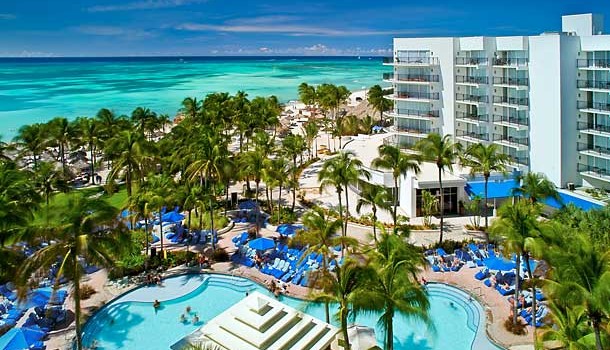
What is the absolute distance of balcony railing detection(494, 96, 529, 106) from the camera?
39.5 m

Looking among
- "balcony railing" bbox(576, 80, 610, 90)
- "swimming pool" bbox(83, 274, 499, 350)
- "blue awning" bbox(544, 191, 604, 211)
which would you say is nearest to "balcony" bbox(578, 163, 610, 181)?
"blue awning" bbox(544, 191, 604, 211)

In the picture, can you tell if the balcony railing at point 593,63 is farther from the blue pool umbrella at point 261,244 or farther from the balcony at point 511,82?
the blue pool umbrella at point 261,244

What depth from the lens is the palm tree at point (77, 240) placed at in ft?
57.9

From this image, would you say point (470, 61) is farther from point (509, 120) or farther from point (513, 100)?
point (509, 120)

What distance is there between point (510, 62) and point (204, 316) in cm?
3060

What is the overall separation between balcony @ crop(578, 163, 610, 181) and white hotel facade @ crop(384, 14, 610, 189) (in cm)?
6

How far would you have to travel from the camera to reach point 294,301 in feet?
85.8

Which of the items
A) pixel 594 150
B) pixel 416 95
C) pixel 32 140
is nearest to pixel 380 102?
pixel 416 95

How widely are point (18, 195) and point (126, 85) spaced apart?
15645 cm

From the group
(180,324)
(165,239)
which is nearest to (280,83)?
(165,239)

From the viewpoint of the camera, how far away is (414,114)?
160 ft

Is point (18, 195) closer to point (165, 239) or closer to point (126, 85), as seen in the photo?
point (165, 239)

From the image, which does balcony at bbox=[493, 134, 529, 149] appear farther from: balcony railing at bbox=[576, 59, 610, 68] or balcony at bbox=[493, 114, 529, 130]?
balcony railing at bbox=[576, 59, 610, 68]

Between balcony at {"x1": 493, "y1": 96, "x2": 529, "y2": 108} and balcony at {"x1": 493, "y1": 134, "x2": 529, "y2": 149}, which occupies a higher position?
balcony at {"x1": 493, "y1": 96, "x2": 529, "y2": 108}
